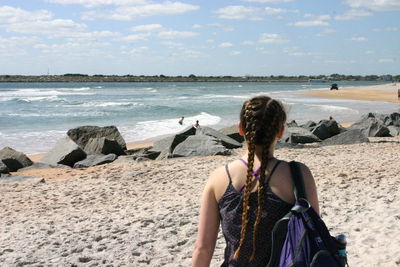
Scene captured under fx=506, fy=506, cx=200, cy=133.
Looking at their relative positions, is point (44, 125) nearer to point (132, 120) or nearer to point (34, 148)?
point (132, 120)

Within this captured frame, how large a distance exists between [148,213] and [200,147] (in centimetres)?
612

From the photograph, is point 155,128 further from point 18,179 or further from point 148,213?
point 148,213

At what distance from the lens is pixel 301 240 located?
2.00 metres

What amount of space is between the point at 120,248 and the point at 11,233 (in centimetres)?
179

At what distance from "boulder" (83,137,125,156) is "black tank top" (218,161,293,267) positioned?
44.8ft

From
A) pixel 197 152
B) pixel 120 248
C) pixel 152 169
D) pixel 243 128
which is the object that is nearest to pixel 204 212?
pixel 243 128

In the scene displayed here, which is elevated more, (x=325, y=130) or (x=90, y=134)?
(x=325, y=130)

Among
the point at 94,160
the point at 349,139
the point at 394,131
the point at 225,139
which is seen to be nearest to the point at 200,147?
the point at 225,139

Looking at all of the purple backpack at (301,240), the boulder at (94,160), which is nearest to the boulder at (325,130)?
the boulder at (94,160)

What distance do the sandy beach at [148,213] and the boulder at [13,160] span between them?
3221 millimetres

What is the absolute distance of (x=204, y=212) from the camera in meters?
2.28

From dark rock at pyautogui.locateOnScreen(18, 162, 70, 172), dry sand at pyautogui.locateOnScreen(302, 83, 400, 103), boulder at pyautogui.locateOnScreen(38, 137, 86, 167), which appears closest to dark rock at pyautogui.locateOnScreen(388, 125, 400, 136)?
boulder at pyautogui.locateOnScreen(38, 137, 86, 167)

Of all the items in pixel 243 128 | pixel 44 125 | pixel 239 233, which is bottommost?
pixel 44 125

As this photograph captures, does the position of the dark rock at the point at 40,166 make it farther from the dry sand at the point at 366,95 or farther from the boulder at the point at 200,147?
the dry sand at the point at 366,95
